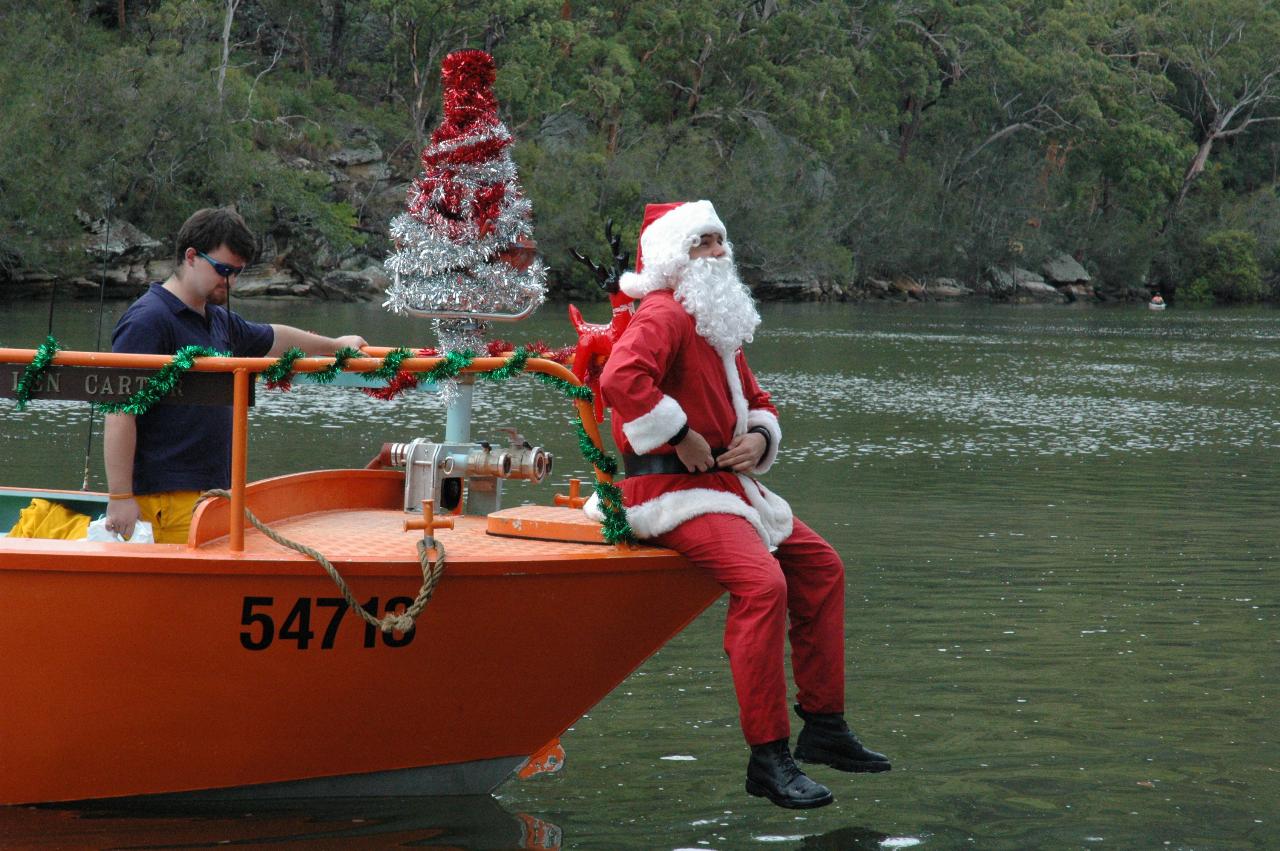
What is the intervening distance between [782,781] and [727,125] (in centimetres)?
6172

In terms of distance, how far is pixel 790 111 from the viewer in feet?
208

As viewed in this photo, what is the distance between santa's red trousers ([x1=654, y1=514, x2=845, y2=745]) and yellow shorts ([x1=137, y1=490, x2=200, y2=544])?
1475mm

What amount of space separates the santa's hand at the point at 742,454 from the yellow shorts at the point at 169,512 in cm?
163

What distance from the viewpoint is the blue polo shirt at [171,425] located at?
5.09 meters

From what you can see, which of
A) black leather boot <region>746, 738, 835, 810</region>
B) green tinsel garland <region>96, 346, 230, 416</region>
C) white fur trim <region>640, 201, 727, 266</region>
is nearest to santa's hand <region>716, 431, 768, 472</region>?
white fur trim <region>640, 201, 727, 266</region>

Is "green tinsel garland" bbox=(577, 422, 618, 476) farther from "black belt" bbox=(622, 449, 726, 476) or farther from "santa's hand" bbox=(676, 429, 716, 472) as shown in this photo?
"santa's hand" bbox=(676, 429, 716, 472)

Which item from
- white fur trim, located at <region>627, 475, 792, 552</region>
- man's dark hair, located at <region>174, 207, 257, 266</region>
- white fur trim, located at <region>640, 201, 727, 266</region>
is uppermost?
white fur trim, located at <region>640, 201, 727, 266</region>

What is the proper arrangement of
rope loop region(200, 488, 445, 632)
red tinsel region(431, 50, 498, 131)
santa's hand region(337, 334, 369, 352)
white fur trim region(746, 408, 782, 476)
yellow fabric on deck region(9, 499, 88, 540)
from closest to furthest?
rope loop region(200, 488, 445, 632), white fur trim region(746, 408, 782, 476), yellow fabric on deck region(9, 499, 88, 540), santa's hand region(337, 334, 369, 352), red tinsel region(431, 50, 498, 131)

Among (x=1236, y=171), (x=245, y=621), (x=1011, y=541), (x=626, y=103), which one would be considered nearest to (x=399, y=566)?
(x=245, y=621)

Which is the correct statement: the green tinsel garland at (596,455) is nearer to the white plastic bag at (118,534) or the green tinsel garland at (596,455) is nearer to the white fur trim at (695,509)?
the white fur trim at (695,509)

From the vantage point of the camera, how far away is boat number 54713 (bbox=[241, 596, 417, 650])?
15.3 ft

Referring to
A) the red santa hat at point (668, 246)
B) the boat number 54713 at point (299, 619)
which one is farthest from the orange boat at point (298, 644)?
the red santa hat at point (668, 246)

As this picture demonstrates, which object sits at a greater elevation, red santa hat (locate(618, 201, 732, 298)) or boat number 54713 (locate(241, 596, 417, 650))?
red santa hat (locate(618, 201, 732, 298))

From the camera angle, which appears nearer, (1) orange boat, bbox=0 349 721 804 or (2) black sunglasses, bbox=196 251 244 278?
(1) orange boat, bbox=0 349 721 804
